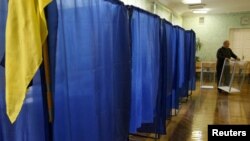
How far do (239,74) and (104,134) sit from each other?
18.7ft

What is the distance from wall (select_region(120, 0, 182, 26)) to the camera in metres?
5.17

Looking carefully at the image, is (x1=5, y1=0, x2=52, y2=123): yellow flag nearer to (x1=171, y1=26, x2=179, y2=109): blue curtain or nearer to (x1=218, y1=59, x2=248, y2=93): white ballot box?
(x1=171, y1=26, x2=179, y2=109): blue curtain

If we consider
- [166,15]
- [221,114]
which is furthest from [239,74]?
[166,15]

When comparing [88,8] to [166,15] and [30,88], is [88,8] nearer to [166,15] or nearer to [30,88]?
[30,88]

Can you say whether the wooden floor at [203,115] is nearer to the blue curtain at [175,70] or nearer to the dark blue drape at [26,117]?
the blue curtain at [175,70]

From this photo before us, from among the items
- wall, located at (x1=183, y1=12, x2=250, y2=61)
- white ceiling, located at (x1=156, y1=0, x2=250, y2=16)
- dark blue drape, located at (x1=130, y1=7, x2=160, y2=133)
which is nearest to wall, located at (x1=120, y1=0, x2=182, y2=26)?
white ceiling, located at (x1=156, y1=0, x2=250, y2=16)

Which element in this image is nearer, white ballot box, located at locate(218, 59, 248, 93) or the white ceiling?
white ballot box, located at locate(218, 59, 248, 93)

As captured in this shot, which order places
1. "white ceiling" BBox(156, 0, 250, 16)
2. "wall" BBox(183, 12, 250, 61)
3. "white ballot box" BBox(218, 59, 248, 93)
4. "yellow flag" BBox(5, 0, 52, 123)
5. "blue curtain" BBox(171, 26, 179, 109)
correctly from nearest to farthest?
"yellow flag" BBox(5, 0, 52, 123), "blue curtain" BBox(171, 26, 179, 109), "white ballot box" BBox(218, 59, 248, 93), "white ceiling" BBox(156, 0, 250, 16), "wall" BBox(183, 12, 250, 61)

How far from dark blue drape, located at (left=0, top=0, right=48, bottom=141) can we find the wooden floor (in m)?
2.22

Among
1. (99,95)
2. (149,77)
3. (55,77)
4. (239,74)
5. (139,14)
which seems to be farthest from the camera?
(239,74)

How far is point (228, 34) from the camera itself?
9812 mm

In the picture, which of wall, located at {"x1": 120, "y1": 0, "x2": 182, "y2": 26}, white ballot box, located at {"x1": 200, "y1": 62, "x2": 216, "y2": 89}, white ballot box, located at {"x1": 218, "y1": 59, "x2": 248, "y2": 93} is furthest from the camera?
white ballot box, located at {"x1": 200, "y1": 62, "x2": 216, "y2": 89}

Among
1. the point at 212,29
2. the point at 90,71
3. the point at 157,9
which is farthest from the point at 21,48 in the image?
the point at 212,29

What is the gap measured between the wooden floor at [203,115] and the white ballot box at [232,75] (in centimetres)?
22
